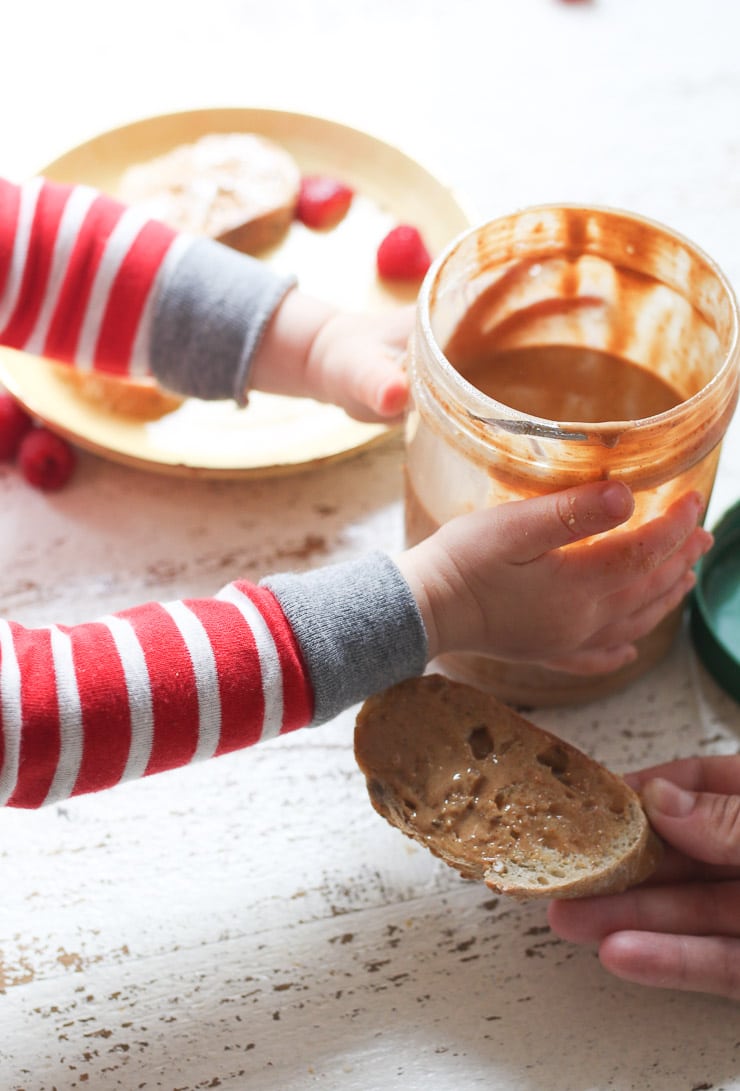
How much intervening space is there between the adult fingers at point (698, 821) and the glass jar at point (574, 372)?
0.30ft

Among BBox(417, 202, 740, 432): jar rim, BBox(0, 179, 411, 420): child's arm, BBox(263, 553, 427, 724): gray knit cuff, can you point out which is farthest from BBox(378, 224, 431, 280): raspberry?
BBox(263, 553, 427, 724): gray knit cuff

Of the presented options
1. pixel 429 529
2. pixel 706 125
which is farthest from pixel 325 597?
pixel 706 125

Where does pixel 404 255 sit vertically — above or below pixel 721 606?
above

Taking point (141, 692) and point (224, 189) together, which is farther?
point (224, 189)

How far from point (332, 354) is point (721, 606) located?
297 mm

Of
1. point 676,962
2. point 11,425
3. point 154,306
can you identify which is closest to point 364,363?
point 154,306

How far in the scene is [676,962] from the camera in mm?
577

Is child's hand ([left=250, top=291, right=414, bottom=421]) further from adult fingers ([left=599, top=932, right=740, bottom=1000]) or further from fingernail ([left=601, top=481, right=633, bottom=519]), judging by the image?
adult fingers ([left=599, top=932, right=740, bottom=1000])

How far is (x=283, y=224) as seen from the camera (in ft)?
2.97

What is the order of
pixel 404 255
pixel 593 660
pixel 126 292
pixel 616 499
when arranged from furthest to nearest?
pixel 404 255 → pixel 126 292 → pixel 593 660 → pixel 616 499

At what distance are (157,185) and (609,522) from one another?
0.51m

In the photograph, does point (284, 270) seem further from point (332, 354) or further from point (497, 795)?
point (497, 795)

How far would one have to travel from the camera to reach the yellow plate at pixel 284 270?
758 mm

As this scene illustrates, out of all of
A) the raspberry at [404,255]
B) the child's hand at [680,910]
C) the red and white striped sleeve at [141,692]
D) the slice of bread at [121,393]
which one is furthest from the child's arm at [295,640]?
the raspberry at [404,255]
